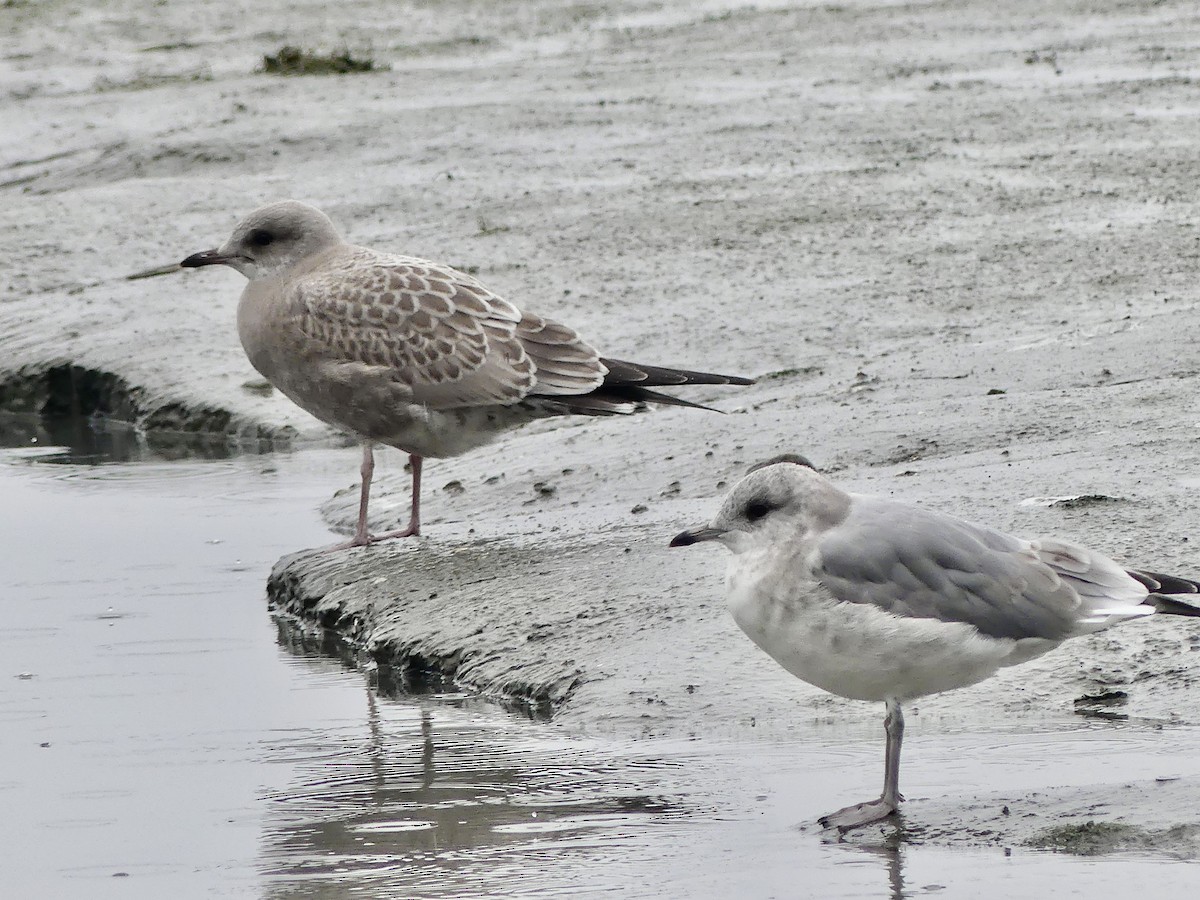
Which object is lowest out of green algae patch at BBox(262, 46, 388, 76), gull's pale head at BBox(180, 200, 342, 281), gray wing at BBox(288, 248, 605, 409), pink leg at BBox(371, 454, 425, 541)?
pink leg at BBox(371, 454, 425, 541)

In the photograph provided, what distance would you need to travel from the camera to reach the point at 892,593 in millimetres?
4449

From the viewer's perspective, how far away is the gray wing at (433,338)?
7.23 metres

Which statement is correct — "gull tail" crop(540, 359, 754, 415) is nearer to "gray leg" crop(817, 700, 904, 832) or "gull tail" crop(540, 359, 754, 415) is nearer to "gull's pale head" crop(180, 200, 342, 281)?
"gull's pale head" crop(180, 200, 342, 281)

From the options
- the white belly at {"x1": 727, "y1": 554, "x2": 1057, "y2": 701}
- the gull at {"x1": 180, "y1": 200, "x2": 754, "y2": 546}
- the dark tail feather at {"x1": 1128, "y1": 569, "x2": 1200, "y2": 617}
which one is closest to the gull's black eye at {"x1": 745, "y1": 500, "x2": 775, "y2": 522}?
the white belly at {"x1": 727, "y1": 554, "x2": 1057, "y2": 701}

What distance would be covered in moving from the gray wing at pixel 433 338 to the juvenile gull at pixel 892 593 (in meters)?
2.70

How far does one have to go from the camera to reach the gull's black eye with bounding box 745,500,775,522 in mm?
4652

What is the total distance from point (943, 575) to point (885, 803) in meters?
0.54

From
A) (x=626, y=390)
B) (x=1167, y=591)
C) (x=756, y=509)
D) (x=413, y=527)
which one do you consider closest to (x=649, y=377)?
(x=626, y=390)

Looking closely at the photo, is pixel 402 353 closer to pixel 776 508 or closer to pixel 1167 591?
pixel 776 508

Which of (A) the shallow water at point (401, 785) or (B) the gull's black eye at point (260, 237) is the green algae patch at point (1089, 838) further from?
(B) the gull's black eye at point (260, 237)

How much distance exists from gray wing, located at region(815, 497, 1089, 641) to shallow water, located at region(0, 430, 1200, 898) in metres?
0.39

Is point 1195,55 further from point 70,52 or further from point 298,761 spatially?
point 298,761

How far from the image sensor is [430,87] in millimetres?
16266

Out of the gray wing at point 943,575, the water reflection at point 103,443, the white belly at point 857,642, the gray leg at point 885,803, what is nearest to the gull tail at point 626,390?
the water reflection at point 103,443
